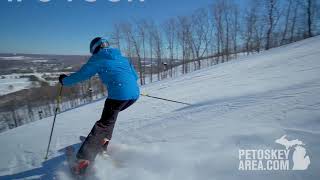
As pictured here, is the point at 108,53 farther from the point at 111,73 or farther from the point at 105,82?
the point at 105,82

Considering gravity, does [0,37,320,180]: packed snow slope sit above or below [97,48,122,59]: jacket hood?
below

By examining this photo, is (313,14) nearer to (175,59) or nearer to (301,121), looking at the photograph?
(175,59)

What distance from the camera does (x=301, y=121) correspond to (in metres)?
4.06

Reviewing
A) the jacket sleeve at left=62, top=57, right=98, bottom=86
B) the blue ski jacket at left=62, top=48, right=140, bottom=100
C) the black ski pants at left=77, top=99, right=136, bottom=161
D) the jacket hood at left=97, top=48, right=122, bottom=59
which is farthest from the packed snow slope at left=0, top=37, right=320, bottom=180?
the jacket hood at left=97, top=48, right=122, bottom=59

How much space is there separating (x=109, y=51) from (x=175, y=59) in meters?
53.5

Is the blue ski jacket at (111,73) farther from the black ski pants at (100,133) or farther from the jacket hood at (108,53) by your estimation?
the black ski pants at (100,133)

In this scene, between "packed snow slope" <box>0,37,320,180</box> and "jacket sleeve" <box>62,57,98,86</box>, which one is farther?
"jacket sleeve" <box>62,57,98,86</box>

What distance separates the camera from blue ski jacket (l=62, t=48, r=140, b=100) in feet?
12.6

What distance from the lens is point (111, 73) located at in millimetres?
3893

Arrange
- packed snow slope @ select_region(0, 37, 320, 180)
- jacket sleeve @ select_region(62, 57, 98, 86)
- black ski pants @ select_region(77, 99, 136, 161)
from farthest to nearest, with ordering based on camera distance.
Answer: black ski pants @ select_region(77, 99, 136, 161) < jacket sleeve @ select_region(62, 57, 98, 86) < packed snow slope @ select_region(0, 37, 320, 180)

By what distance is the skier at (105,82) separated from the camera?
3.86 m

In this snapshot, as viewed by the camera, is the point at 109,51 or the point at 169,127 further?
the point at 169,127

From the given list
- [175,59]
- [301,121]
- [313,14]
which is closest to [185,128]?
[301,121]

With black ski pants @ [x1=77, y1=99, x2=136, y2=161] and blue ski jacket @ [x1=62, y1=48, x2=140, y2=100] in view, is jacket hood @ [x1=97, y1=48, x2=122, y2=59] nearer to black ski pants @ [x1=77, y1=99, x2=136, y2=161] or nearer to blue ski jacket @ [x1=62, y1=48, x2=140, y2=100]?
blue ski jacket @ [x1=62, y1=48, x2=140, y2=100]
